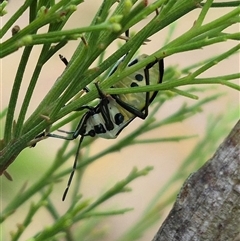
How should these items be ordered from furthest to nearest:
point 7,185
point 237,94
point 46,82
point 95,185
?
point 237,94, point 46,82, point 95,185, point 7,185

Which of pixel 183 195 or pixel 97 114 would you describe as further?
pixel 97 114

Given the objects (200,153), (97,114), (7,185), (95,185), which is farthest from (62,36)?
(95,185)

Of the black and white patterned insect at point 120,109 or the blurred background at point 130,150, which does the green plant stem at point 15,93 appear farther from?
the blurred background at point 130,150

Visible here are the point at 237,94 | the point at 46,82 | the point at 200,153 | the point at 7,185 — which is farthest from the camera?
the point at 237,94

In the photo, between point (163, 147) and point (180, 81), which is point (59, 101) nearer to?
point (180, 81)

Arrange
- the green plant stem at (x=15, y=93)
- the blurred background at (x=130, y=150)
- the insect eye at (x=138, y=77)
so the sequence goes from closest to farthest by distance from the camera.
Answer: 1. the green plant stem at (x=15, y=93)
2. the insect eye at (x=138, y=77)
3. the blurred background at (x=130, y=150)

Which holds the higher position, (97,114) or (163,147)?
(163,147)

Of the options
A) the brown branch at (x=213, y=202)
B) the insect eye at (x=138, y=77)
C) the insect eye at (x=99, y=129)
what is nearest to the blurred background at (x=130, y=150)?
the insect eye at (x=99, y=129)

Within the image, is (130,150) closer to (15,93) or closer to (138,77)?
(138,77)

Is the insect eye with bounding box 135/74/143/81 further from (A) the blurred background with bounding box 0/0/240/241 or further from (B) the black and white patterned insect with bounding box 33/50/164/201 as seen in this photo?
(A) the blurred background with bounding box 0/0/240/241
